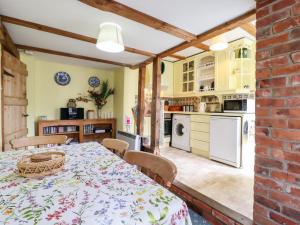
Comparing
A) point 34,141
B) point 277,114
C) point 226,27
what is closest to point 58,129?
point 34,141

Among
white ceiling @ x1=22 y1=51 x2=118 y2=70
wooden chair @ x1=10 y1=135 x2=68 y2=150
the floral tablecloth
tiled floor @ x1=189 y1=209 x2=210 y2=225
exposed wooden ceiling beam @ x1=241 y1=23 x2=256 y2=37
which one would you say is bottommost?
tiled floor @ x1=189 y1=209 x2=210 y2=225

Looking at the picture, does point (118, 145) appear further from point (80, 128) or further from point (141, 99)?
point (80, 128)

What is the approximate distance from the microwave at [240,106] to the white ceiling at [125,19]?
140 centimetres

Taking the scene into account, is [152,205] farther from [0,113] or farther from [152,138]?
[152,138]

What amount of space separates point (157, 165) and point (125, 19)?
5.45 feet

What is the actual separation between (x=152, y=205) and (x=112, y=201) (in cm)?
15

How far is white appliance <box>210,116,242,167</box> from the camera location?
2.67m

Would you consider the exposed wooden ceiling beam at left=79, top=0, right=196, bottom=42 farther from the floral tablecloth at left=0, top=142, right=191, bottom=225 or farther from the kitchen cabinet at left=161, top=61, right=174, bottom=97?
the kitchen cabinet at left=161, top=61, right=174, bottom=97

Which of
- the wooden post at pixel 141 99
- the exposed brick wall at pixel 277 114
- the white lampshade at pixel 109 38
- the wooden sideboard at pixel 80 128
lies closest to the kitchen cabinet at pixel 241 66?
the wooden post at pixel 141 99

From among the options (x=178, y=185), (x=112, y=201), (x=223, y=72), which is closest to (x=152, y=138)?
(x=178, y=185)

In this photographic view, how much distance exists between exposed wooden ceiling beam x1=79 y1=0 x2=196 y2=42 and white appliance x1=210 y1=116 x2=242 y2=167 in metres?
1.50

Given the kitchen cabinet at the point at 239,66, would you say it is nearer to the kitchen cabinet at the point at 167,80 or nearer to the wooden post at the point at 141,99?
the kitchen cabinet at the point at 167,80

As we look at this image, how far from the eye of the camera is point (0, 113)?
6.07ft

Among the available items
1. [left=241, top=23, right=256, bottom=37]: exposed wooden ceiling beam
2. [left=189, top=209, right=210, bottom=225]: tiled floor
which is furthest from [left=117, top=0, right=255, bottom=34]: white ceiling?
[left=189, top=209, right=210, bottom=225]: tiled floor
